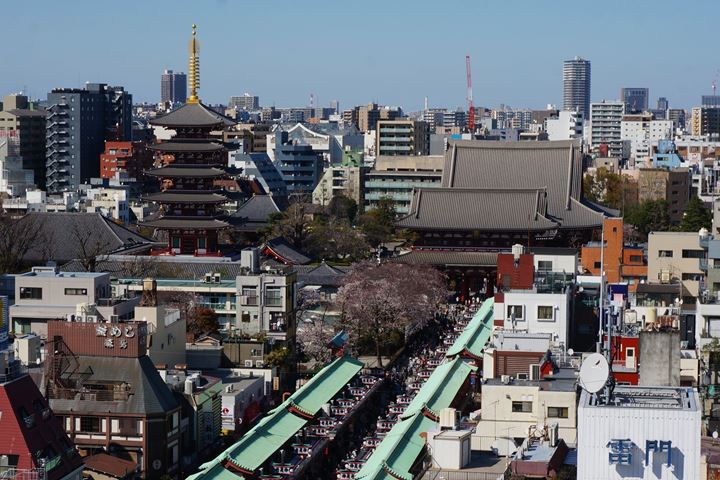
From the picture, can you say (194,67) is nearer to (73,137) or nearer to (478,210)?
(478,210)

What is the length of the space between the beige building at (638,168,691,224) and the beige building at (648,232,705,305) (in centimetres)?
5097

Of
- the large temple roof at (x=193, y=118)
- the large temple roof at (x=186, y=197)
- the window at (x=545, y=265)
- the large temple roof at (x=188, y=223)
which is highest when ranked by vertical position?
the large temple roof at (x=193, y=118)

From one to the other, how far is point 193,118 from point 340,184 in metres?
42.8

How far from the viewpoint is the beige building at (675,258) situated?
51.4 metres

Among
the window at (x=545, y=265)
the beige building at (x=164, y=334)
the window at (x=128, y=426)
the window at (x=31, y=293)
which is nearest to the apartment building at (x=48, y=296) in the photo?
the window at (x=31, y=293)

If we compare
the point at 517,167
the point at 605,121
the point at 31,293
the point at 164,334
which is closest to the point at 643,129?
the point at 605,121

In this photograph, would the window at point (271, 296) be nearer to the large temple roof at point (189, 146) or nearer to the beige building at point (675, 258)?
the beige building at point (675, 258)

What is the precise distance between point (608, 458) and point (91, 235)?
53491 mm

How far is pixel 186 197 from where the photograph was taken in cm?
7075

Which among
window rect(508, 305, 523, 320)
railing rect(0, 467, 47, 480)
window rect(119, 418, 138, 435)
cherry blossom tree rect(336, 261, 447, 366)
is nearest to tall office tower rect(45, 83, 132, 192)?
cherry blossom tree rect(336, 261, 447, 366)

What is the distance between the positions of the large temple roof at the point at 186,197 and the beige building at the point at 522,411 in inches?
1583

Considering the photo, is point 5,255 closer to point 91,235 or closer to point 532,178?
point 91,235

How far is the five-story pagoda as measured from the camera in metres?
70.3

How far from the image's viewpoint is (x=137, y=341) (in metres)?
33.2
